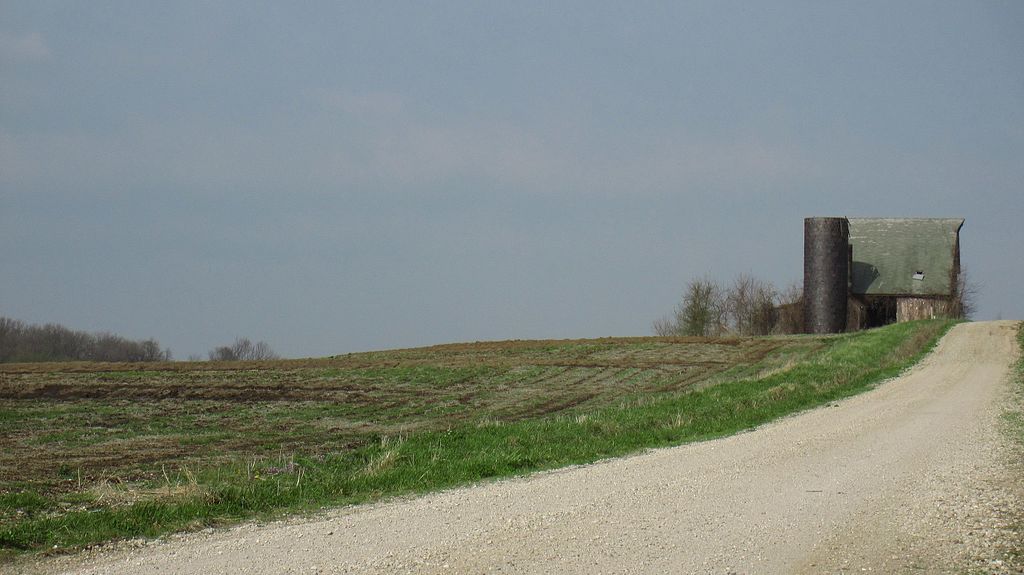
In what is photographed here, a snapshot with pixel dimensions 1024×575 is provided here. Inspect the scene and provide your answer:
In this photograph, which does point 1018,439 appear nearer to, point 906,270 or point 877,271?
point 877,271

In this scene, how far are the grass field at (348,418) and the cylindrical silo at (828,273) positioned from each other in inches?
439

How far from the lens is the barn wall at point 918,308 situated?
61.5 metres

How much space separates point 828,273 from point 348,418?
43150 millimetres

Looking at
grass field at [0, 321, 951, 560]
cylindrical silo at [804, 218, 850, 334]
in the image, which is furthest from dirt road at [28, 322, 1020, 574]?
cylindrical silo at [804, 218, 850, 334]

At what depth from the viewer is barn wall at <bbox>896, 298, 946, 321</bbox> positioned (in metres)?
61.5

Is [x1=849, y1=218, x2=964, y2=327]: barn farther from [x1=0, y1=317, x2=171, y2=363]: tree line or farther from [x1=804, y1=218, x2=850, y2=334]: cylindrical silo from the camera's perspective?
[x1=0, y1=317, x2=171, y2=363]: tree line

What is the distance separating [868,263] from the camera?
65250mm

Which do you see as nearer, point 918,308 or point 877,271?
point 918,308

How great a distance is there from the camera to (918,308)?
62.1 m

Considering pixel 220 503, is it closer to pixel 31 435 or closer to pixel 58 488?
pixel 58 488

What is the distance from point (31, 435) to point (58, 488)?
871 centimetres

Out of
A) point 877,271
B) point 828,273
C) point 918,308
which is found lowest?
point 918,308

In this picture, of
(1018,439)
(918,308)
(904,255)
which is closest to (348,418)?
(1018,439)

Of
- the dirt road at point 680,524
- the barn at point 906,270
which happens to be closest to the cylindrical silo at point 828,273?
the barn at point 906,270
